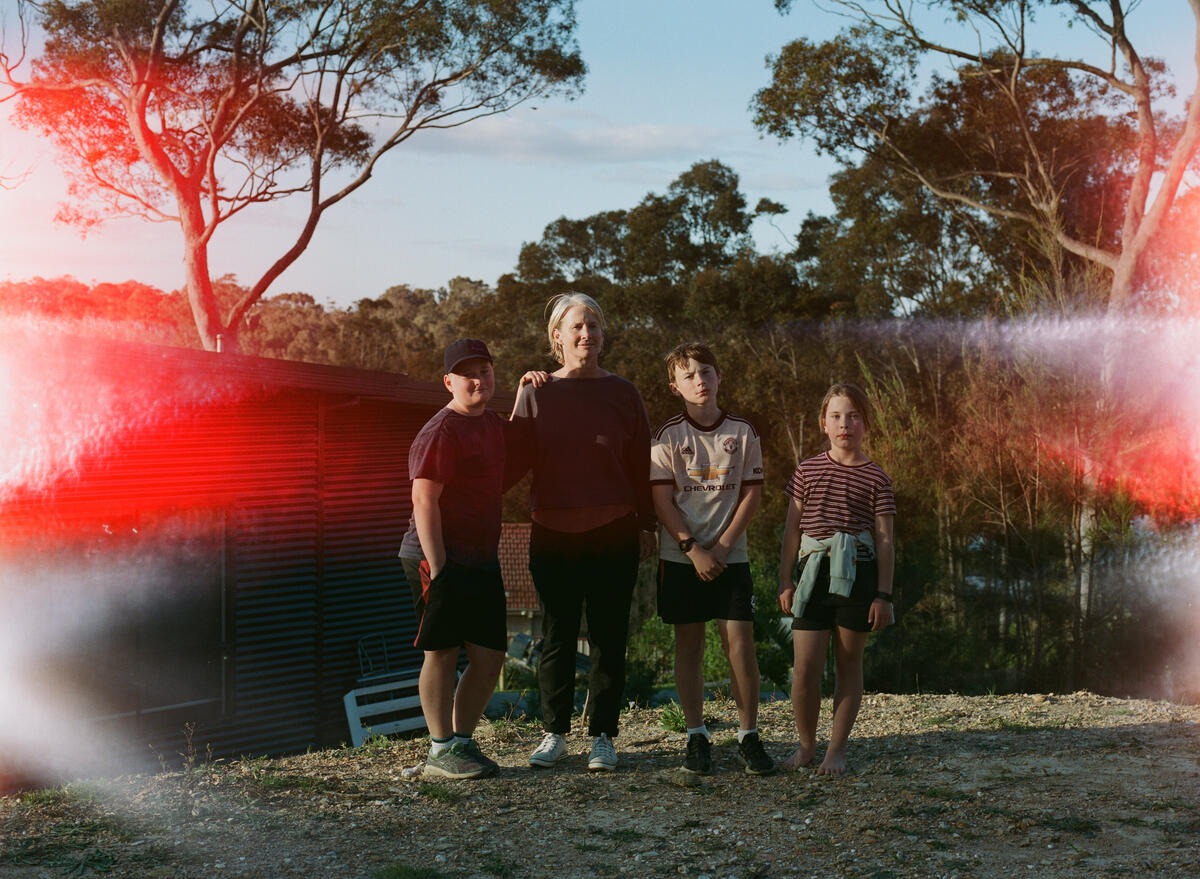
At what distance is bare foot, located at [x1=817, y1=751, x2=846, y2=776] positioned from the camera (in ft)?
15.3

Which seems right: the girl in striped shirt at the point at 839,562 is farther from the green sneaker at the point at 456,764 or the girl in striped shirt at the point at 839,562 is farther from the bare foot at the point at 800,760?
the green sneaker at the point at 456,764

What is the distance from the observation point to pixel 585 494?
452 centimetres

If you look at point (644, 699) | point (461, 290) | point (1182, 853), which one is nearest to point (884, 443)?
point (644, 699)

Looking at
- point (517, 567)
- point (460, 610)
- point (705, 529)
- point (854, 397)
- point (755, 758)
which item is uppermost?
point (854, 397)

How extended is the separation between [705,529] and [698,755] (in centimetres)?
93

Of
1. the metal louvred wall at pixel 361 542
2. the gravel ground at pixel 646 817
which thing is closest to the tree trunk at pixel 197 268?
the metal louvred wall at pixel 361 542

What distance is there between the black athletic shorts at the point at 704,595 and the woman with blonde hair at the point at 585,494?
0.64 feet

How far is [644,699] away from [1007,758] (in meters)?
3.46

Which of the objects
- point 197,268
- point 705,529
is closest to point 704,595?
point 705,529

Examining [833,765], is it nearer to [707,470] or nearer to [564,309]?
[707,470]

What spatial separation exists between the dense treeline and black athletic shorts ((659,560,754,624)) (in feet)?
2.25

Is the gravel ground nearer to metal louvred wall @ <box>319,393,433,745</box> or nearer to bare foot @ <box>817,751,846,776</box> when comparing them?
bare foot @ <box>817,751,846,776</box>

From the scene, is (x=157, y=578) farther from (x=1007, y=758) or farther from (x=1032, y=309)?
(x=1032, y=309)

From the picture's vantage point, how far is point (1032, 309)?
16.5 metres
